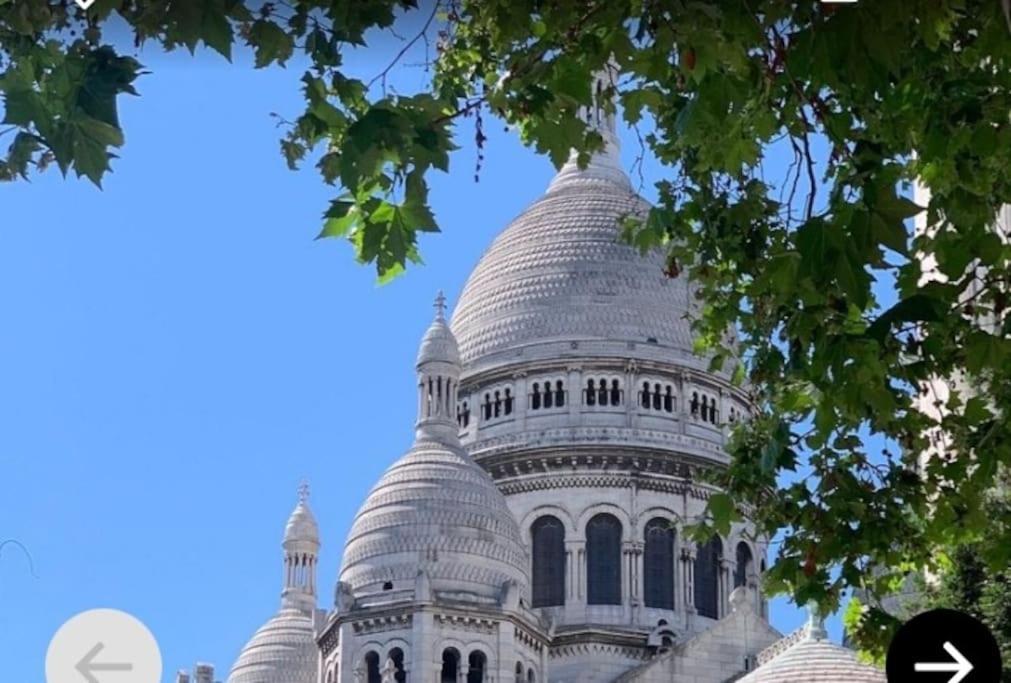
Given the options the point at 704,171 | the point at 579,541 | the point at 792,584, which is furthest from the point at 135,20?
the point at 579,541

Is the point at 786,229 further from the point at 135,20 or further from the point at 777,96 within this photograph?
the point at 135,20

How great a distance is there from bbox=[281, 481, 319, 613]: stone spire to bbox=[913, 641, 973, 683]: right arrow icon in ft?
203

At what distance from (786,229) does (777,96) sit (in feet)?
8.35

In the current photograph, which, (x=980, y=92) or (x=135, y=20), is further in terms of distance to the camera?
(x=980, y=92)

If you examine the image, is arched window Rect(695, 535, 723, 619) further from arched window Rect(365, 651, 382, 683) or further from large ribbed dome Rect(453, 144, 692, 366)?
arched window Rect(365, 651, 382, 683)

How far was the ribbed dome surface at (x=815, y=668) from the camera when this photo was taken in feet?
165

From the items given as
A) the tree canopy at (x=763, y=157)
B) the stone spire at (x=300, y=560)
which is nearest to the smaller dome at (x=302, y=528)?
the stone spire at (x=300, y=560)

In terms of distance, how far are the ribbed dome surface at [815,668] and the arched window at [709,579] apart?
14115mm

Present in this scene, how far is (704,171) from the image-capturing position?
1630 cm

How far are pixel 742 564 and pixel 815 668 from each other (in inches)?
713

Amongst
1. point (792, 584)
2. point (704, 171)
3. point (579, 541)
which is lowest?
point (792, 584)

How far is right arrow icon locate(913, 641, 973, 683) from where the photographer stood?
35.0ft

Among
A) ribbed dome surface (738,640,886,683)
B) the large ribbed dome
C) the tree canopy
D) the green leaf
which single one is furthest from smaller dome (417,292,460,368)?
the green leaf

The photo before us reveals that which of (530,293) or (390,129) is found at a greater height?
Answer: (530,293)
